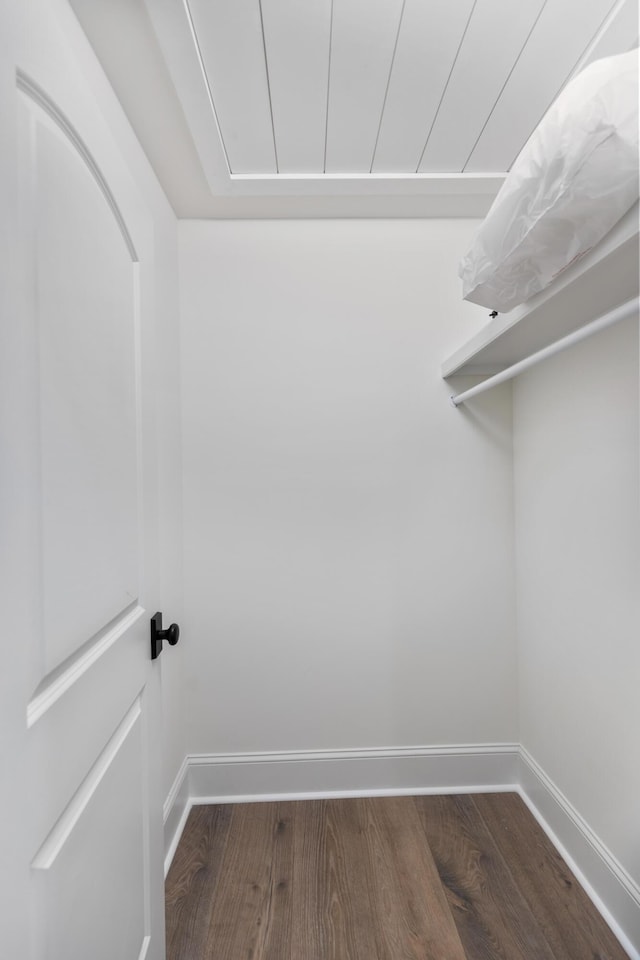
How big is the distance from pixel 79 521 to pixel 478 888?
5.17ft

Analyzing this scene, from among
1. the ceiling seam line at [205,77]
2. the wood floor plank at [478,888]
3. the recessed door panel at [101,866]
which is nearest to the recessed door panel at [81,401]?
the recessed door panel at [101,866]

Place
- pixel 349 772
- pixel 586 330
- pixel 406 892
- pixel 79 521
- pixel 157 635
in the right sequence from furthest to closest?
pixel 349 772 → pixel 406 892 → pixel 157 635 → pixel 586 330 → pixel 79 521

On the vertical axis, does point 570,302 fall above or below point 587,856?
above

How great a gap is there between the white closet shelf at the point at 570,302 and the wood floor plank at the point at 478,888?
161 cm

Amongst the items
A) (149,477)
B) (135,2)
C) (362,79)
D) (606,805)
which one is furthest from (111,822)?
(362,79)

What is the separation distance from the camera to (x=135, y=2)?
3.23 ft

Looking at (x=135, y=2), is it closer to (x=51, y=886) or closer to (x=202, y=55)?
(x=202, y=55)

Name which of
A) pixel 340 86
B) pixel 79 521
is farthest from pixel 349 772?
pixel 340 86

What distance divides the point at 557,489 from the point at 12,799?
1.58 metres

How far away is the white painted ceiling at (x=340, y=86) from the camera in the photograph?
1.04 m

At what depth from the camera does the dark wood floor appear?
1.24 m

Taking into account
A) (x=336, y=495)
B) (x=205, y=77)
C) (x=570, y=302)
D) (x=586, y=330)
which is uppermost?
(x=205, y=77)

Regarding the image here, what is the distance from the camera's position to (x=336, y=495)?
1.82 metres

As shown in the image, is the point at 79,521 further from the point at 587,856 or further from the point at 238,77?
the point at 587,856
